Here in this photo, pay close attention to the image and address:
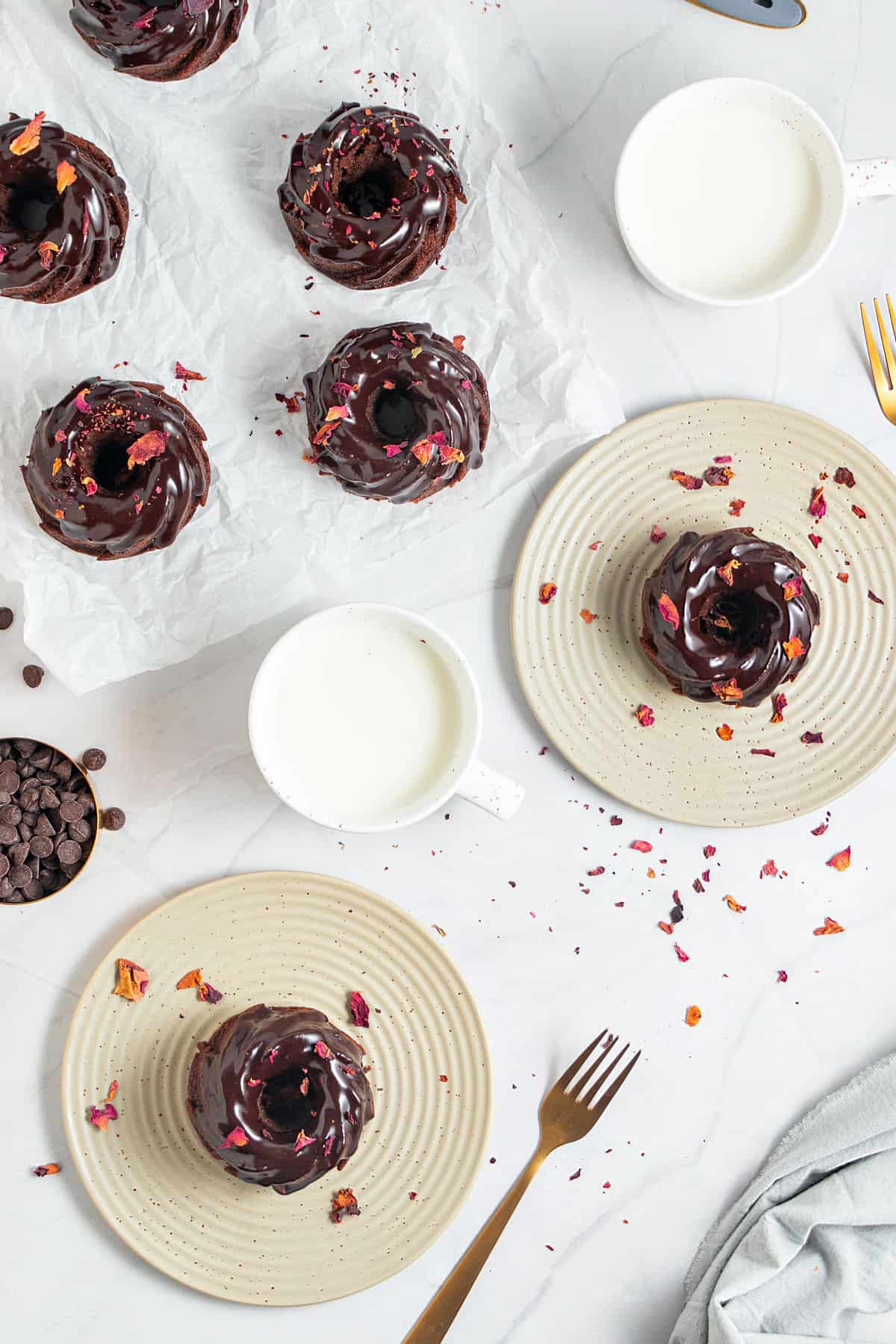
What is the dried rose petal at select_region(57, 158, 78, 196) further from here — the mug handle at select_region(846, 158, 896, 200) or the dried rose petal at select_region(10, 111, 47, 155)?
the mug handle at select_region(846, 158, 896, 200)

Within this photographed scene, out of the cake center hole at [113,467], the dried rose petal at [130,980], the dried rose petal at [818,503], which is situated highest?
the cake center hole at [113,467]

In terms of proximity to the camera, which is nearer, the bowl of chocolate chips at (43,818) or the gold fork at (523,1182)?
the bowl of chocolate chips at (43,818)

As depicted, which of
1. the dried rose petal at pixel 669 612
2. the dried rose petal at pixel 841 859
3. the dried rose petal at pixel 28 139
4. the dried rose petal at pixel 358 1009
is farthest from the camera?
the dried rose petal at pixel 841 859

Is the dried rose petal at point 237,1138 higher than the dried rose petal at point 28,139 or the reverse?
the reverse

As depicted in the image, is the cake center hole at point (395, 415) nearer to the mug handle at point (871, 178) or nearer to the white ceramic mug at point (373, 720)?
the white ceramic mug at point (373, 720)

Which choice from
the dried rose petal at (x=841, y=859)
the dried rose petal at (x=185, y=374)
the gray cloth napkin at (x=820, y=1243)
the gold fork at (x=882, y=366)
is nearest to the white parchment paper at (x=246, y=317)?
the dried rose petal at (x=185, y=374)

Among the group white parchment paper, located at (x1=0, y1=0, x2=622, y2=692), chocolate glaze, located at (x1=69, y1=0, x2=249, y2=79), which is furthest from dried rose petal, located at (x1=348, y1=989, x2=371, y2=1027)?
chocolate glaze, located at (x1=69, y1=0, x2=249, y2=79)

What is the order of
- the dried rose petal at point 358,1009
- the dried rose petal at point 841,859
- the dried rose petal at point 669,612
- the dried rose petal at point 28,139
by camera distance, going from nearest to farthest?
1. the dried rose petal at point 28,139
2. the dried rose petal at point 669,612
3. the dried rose petal at point 358,1009
4. the dried rose petal at point 841,859

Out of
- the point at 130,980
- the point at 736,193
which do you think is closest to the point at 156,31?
the point at 736,193
